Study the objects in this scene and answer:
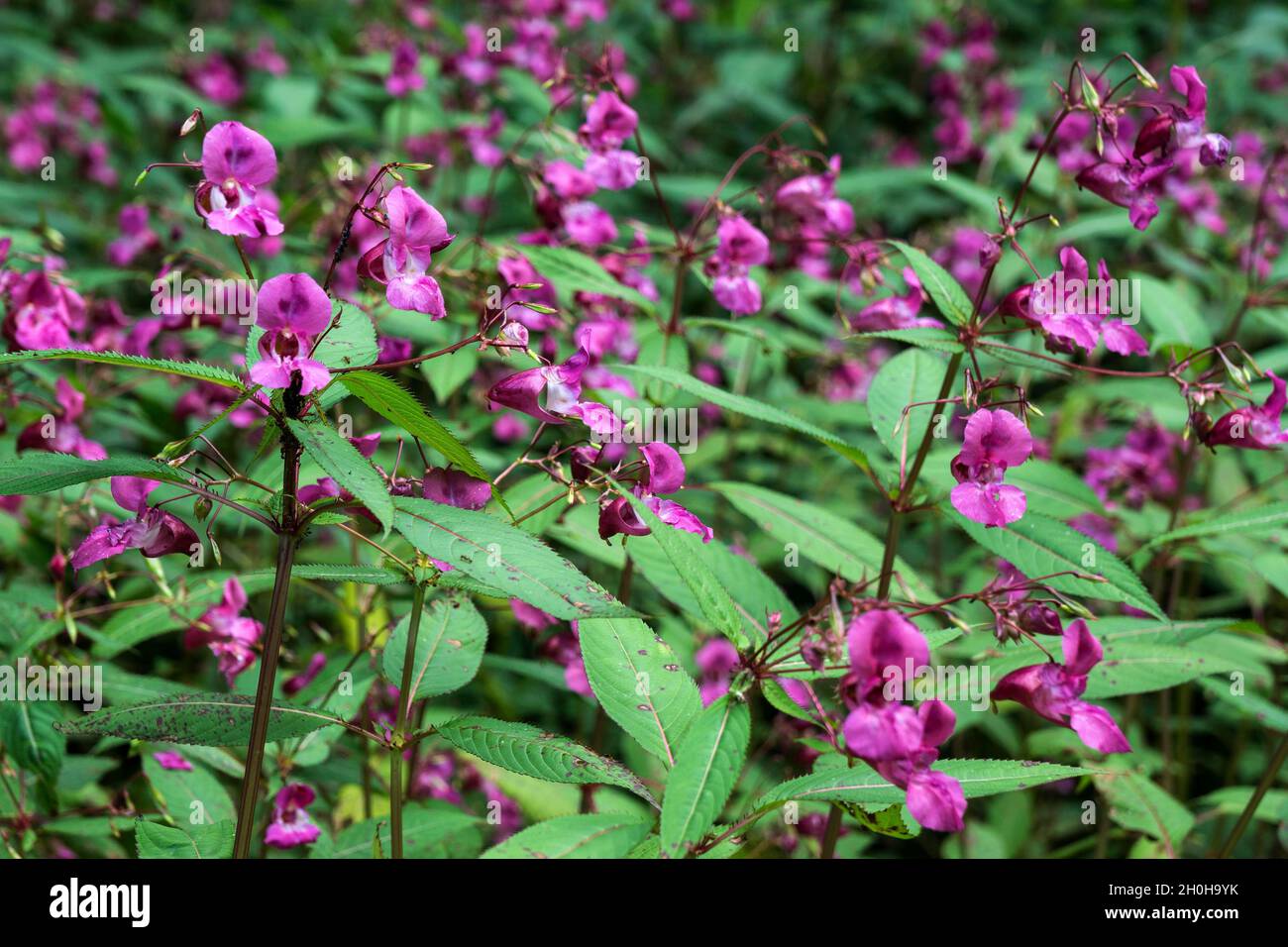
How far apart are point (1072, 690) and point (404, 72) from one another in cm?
333

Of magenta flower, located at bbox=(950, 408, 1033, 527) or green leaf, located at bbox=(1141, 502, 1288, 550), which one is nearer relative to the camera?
magenta flower, located at bbox=(950, 408, 1033, 527)

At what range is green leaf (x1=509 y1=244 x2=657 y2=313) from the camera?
2334 mm

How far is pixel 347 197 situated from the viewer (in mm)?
2711

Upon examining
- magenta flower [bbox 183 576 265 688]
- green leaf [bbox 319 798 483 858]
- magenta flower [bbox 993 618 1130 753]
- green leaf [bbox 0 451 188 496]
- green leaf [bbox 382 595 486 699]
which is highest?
green leaf [bbox 0 451 188 496]

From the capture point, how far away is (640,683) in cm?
169

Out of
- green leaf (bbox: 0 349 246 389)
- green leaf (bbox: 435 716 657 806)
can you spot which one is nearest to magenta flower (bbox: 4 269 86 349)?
green leaf (bbox: 0 349 246 389)

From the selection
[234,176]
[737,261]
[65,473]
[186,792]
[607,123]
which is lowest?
[186,792]

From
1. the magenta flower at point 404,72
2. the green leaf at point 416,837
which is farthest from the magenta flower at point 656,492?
the magenta flower at point 404,72

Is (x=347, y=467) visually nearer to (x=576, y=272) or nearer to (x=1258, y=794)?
(x=576, y=272)

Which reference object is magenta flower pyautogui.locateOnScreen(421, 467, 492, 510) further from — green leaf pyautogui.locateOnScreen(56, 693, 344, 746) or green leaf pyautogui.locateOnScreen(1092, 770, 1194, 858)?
green leaf pyautogui.locateOnScreen(1092, 770, 1194, 858)

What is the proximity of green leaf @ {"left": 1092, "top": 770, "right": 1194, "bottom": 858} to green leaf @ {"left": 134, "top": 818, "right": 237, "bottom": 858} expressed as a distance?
65.9 inches

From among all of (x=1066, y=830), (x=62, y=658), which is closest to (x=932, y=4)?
(x=1066, y=830)

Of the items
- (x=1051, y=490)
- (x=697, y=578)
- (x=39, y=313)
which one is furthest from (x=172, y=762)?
(x=1051, y=490)

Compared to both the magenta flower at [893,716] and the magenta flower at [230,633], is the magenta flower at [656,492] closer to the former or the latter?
the magenta flower at [893,716]
